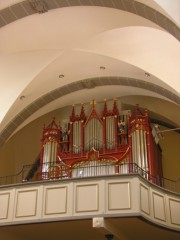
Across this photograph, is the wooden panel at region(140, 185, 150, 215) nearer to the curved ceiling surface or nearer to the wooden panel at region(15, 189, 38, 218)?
the wooden panel at region(15, 189, 38, 218)

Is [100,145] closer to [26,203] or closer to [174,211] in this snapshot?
[174,211]

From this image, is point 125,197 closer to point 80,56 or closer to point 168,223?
point 168,223

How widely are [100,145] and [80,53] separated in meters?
2.82

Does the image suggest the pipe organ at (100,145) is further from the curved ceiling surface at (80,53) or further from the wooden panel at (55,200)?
the wooden panel at (55,200)

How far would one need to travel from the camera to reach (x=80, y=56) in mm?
12188

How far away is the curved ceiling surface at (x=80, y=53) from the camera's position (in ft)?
33.8

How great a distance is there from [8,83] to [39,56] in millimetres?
1249

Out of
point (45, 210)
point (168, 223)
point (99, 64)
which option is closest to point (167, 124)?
point (99, 64)

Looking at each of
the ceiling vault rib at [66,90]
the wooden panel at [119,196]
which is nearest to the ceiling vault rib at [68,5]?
the ceiling vault rib at [66,90]

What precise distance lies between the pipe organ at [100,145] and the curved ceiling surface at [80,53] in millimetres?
890

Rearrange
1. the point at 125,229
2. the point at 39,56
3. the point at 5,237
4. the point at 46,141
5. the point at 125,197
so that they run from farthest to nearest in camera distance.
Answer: the point at 46,141
the point at 39,56
the point at 5,237
the point at 125,229
the point at 125,197

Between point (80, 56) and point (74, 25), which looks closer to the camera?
point (74, 25)

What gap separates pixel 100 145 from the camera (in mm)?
12859

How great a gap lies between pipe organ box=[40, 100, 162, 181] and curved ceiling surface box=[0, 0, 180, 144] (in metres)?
0.89
